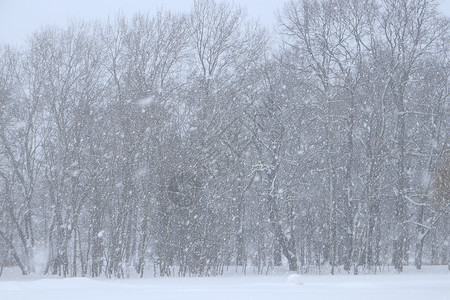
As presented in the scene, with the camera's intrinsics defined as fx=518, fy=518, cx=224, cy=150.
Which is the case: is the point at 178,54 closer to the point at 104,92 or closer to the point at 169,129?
the point at 104,92

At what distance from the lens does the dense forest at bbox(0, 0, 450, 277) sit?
1925 cm

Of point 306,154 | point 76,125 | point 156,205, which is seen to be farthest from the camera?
point 306,154

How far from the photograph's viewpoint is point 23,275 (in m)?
23.4

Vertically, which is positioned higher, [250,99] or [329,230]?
[250,99]

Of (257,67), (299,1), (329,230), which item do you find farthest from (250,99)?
(329,230)

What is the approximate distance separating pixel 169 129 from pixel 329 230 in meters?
7.99

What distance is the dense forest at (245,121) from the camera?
758 inches

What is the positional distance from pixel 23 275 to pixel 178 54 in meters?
12.2

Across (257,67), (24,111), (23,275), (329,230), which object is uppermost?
(257,67)

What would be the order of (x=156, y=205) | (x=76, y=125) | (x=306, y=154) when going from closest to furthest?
(x=156, y=205) < (x=76, y=125) < (x=306, y=154)

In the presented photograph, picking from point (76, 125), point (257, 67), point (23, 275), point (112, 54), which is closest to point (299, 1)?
point (257, 67)

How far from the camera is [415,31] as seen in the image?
2138 cm

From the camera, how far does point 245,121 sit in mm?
22719

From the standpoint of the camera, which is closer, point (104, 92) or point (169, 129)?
point (169, 129)
